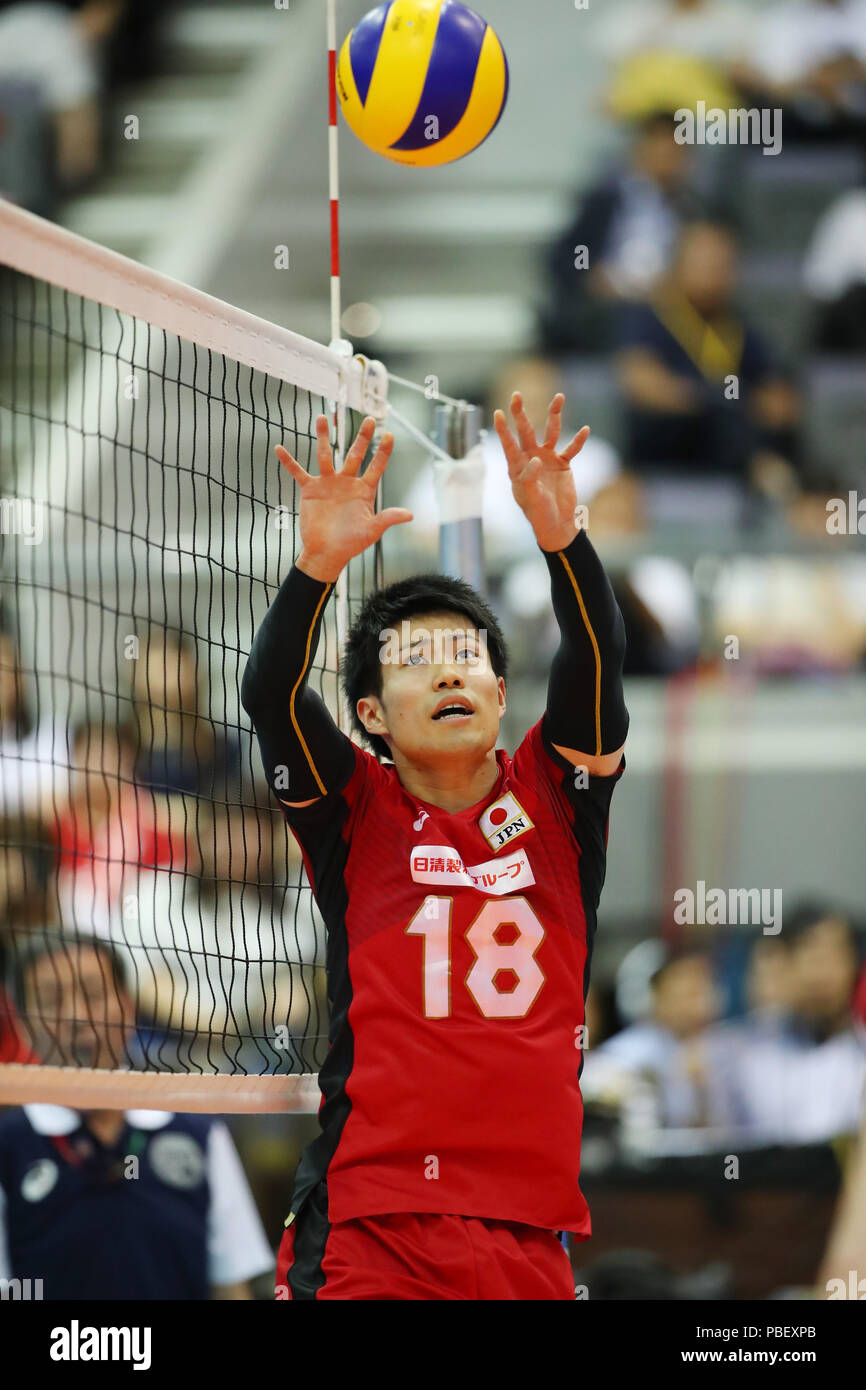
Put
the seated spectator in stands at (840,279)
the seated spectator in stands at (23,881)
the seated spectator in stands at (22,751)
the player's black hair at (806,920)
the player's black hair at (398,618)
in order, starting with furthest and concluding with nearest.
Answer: the seated spectator in stands at (840,279) < the player's black hair at (806,920) < the seated spectator in stands at (22,751) < the seated spectator in stands at (23,881) < the player's black hair at (398,618)

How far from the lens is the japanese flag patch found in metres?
3.74

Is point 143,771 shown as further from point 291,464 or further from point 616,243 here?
point 616,243

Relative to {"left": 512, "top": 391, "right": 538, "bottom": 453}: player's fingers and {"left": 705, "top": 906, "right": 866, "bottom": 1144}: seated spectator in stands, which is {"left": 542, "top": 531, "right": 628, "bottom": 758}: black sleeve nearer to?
{"left": 512, "top": 391, "right": 538, "bottom": 453}: player's fingers

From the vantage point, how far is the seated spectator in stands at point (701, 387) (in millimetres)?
10227

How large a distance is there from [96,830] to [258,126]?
628 centimetres

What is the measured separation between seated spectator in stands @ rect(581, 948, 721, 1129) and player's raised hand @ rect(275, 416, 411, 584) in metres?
4.15

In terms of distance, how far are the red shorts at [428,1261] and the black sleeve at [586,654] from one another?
105 cm

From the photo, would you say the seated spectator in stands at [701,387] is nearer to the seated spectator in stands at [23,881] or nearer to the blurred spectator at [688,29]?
the blurred spectator at [688,29]

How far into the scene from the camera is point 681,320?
10359 mm

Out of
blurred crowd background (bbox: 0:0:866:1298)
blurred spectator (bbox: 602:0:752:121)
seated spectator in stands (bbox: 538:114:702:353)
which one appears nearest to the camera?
blurred crowd background (bbox: 0:0:866:1298)

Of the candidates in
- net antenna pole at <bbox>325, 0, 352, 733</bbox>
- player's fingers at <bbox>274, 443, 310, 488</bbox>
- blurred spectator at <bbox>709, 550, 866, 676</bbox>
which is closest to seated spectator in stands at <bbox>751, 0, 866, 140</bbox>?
blurred spectator at <bbox>709, 550, 866, 676</bbox>

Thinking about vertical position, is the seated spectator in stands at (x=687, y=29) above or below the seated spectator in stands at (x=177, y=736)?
above

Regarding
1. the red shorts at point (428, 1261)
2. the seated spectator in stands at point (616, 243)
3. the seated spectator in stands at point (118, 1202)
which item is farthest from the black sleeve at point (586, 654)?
the seated spectator in stands at point (616, 243)
